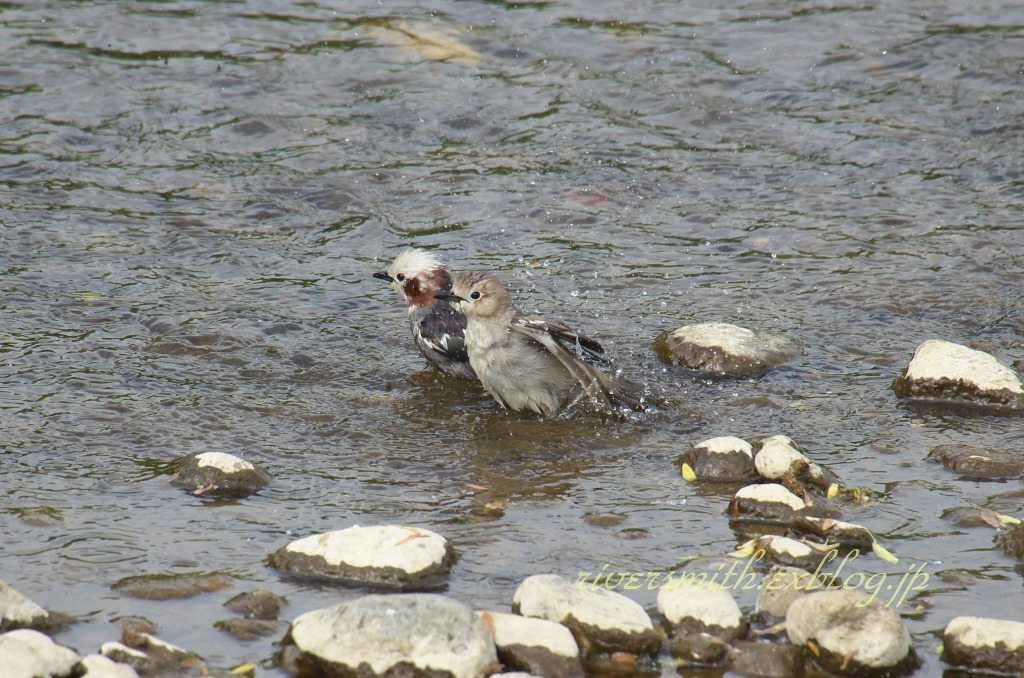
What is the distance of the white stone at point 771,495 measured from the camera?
5.56 m

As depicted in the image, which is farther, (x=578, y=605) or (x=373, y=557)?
(x=373, y=557)

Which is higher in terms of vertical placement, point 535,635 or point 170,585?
point 535,635

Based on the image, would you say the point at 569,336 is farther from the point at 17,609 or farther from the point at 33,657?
the point at 33,657

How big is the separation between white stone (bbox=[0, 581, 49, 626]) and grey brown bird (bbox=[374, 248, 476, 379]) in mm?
3850

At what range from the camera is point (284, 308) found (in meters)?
8.55

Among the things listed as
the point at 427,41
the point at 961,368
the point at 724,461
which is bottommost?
the point at 724,461

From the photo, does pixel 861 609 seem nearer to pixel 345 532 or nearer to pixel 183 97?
pixel 345 532

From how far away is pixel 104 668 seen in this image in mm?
4043

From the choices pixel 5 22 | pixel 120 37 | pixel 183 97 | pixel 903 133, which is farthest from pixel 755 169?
pixel 5 22

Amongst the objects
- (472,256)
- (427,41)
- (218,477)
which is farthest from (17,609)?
(427,41)

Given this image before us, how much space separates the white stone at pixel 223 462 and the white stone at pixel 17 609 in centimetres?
139

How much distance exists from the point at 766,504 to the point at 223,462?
2481 millimetres

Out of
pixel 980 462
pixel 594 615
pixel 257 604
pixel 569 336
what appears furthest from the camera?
pixel 569 336

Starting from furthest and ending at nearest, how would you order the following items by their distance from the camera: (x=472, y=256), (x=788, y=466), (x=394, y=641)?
(x=472, y=256), (x=788, y=466), (x=394, y=641)
